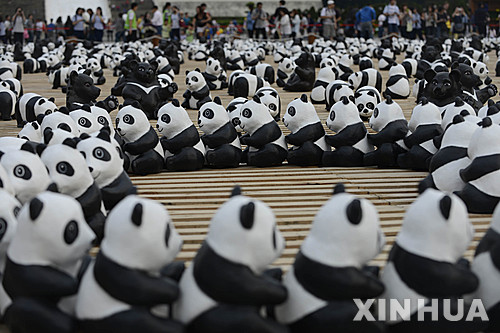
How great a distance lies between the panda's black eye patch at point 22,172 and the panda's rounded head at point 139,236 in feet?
2.91

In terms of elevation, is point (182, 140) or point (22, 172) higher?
point (22, 172)

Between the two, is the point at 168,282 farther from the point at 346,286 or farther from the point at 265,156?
the point at 265,156

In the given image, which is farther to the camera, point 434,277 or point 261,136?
point 261,136

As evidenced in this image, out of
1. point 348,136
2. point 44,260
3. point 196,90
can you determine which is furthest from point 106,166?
point 196,90

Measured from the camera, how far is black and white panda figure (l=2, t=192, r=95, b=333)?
7.61 ft

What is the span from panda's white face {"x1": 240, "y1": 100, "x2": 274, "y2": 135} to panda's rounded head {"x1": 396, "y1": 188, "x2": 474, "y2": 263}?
8.37ft

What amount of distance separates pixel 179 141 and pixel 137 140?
0.29m

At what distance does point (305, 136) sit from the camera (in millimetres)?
4777

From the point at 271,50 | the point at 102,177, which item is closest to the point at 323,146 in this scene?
the point at 102,177

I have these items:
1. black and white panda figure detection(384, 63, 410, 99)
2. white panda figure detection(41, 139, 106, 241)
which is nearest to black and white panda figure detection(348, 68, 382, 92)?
black and white panda figure detection(384, 63, 410, 99)

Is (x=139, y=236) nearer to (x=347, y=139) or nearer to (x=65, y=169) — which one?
(x=65, y=169)

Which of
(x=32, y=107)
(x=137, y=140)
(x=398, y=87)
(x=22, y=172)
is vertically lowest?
(x=398, y=87)

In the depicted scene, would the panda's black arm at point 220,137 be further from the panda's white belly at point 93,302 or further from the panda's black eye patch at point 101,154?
the panda's white belly at point 93,302

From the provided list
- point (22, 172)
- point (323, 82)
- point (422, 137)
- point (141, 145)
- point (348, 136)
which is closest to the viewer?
point (22, 172)
